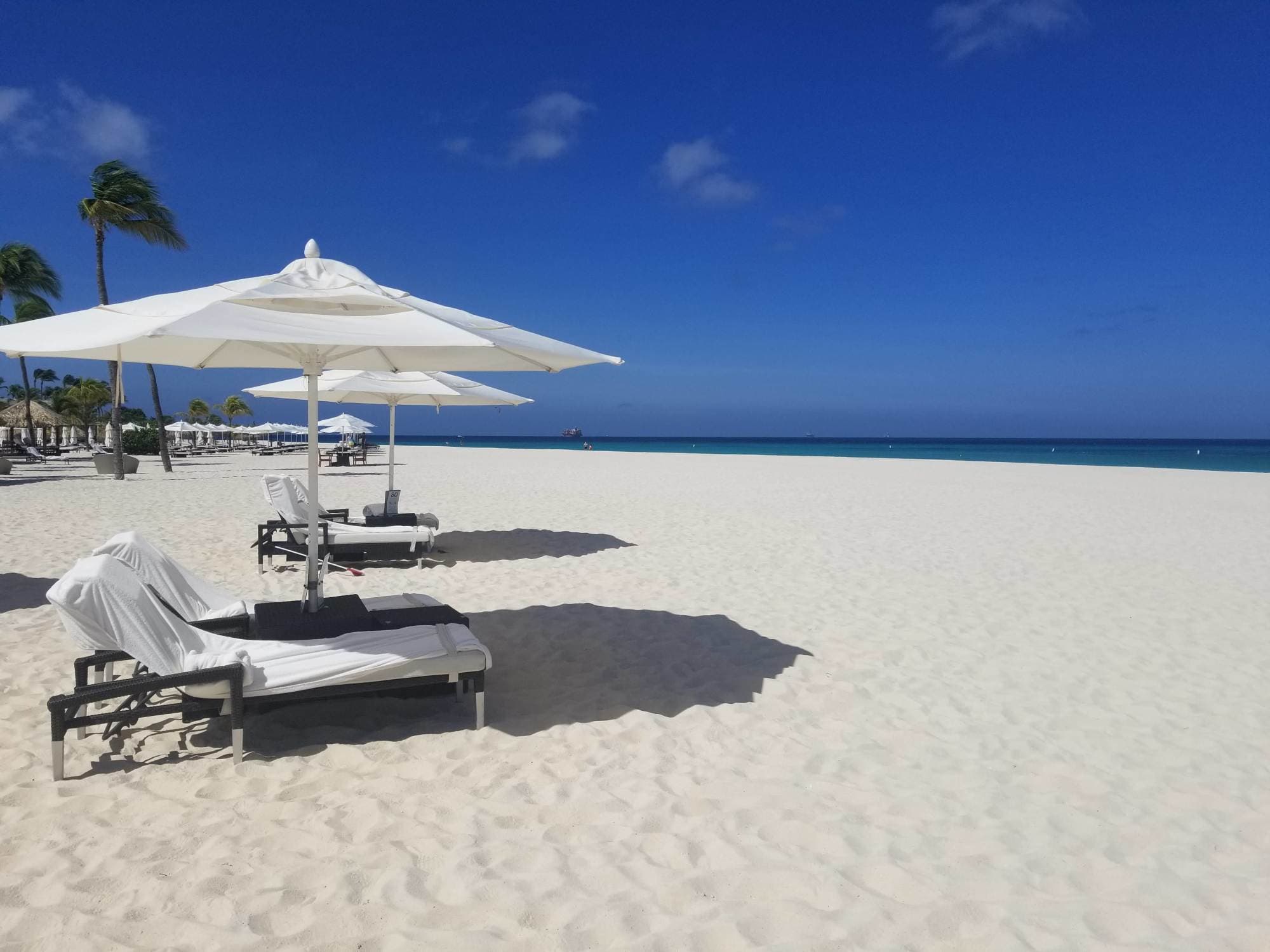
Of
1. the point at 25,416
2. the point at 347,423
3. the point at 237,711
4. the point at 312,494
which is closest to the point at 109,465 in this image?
the point at 347,423

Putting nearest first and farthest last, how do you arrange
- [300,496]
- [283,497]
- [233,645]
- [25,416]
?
1. [233,645]
2. [283,497]
3. [300,496]
4. [25,416]

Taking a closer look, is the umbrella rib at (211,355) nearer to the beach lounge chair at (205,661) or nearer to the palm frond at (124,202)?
the beach lounge chair at (205,661)

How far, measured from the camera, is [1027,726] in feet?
13.8

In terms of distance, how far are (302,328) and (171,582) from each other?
2.12 meters

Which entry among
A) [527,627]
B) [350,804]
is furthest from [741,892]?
[527,627]

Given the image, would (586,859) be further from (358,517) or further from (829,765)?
(358,517)

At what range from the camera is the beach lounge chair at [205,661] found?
3350mm

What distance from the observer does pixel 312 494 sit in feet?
14.9

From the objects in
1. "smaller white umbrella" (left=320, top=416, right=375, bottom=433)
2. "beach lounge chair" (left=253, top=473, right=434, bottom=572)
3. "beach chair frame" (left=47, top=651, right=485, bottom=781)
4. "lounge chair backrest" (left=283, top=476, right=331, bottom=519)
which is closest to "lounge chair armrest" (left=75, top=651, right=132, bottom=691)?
"beach chair frame" (left=47, top=651, right=485, bottom=781)

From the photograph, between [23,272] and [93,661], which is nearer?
[93,661]

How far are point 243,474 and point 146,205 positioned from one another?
7.73 m

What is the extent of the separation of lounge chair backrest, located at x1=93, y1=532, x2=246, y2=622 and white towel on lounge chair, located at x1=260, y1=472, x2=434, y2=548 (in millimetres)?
3224

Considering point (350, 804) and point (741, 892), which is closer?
point (741, 892)

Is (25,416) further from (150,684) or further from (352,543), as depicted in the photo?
(150,684)
